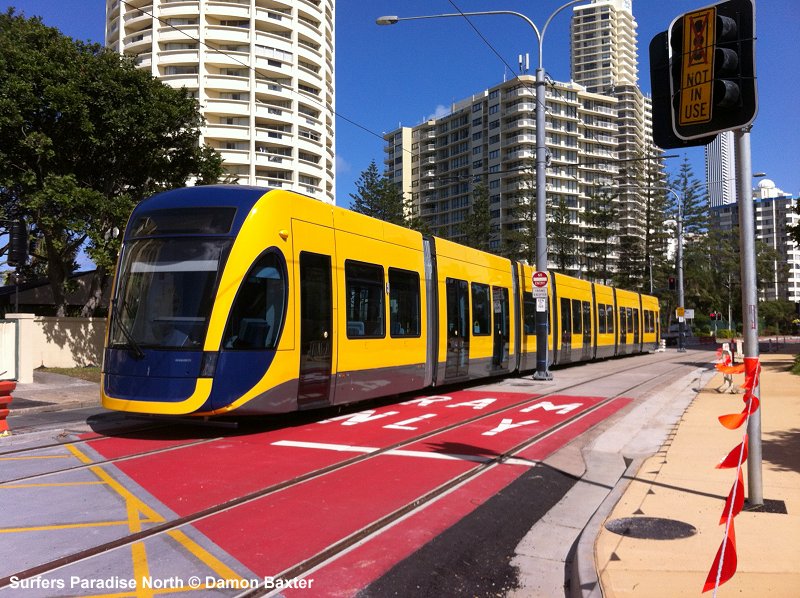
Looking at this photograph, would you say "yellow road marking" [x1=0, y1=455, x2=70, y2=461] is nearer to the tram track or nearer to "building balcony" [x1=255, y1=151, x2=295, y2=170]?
the tram track

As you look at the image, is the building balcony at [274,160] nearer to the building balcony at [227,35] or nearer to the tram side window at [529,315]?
the building balcony at [227,35]

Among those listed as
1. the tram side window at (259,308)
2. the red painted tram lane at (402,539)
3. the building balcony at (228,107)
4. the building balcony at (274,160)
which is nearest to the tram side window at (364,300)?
the tram side window at (259,308)

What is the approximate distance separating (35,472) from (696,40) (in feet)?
25.6

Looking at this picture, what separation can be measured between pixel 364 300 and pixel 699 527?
7.10 metres

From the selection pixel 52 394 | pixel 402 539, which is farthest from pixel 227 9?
pixel 402 539

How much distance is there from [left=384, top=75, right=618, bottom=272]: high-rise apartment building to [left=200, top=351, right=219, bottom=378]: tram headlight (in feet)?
271

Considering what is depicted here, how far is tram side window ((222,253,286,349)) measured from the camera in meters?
8.80

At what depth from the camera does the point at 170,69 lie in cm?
6912

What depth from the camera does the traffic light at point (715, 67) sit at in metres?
5.55

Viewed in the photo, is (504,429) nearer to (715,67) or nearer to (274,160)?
(715,67)

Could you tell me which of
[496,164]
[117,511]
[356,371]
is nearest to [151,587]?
[117,511]

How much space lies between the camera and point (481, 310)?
53.6 feet

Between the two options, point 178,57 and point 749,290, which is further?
point 178,57

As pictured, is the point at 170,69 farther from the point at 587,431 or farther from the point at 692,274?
the point at 587,431
